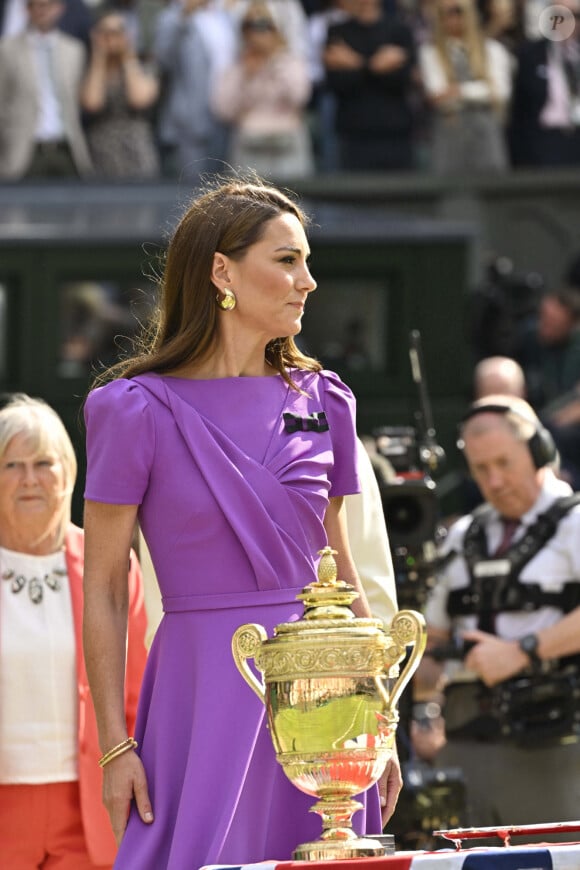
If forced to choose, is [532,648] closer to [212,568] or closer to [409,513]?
[409,513]

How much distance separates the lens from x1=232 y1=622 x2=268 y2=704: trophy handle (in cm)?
342

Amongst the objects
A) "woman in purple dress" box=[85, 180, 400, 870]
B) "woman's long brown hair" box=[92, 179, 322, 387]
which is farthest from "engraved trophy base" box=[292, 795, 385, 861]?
"woman's long brown hair" box=[92, 179, 322, 387]

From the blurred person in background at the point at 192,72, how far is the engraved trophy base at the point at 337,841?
9931mm

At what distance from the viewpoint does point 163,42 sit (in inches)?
527

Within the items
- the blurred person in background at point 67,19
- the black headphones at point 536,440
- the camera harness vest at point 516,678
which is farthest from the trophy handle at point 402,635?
the blurred person in background at point 67,19

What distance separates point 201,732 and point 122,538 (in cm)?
41

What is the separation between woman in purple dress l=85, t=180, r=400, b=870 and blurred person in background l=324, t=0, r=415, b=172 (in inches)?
367

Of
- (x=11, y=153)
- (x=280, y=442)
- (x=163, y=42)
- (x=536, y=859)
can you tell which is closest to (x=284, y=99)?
(x=163, y=42)

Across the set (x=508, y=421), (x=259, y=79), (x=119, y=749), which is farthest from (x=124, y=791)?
(x=259, y=79)

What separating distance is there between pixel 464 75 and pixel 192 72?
180cm

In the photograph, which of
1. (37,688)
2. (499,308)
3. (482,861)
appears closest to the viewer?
(482,861)

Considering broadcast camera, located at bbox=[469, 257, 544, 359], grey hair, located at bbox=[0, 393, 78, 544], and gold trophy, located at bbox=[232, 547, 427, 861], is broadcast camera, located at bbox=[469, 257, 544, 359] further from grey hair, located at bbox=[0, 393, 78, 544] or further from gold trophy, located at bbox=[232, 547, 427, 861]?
gold trophy, located at bbox=[232, 547, 427, 861]

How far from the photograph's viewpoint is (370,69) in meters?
13.2

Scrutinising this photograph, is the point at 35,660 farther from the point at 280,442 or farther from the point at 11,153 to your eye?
the point at 11,153
